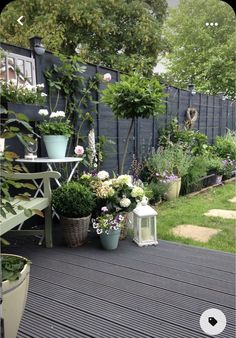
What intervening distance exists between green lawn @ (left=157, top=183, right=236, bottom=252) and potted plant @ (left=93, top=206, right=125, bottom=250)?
1.90 ft

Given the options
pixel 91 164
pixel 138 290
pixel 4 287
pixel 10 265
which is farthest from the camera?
pixel 91 164

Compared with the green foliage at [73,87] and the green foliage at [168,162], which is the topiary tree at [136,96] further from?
the green foliage at [168,162]

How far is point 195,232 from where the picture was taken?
309 centimetres

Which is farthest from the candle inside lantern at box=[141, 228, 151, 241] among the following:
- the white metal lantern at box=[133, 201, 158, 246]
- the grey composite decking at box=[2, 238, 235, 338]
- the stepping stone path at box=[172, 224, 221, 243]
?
the stepping stone path at box=[172, 224, 221, 243]

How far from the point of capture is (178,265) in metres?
2.18

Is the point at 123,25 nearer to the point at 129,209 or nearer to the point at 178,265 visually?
the point at 129,209

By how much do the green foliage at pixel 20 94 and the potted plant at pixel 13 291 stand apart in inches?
58.2

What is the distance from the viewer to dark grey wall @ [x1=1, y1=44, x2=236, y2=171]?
3.50m

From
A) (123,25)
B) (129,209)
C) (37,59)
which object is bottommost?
(129,209)

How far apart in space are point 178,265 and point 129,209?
630mm

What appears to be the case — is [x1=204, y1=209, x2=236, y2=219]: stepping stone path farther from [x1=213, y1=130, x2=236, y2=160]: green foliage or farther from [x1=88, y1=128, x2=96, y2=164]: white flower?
[x1=213, y1=130, x2=236, y2=160]: green foliage

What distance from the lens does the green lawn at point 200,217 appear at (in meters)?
2.80

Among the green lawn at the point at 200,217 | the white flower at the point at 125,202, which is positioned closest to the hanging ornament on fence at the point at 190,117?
the green lawn at the point at 200,217

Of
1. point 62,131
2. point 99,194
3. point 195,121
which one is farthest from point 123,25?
point 99,194
